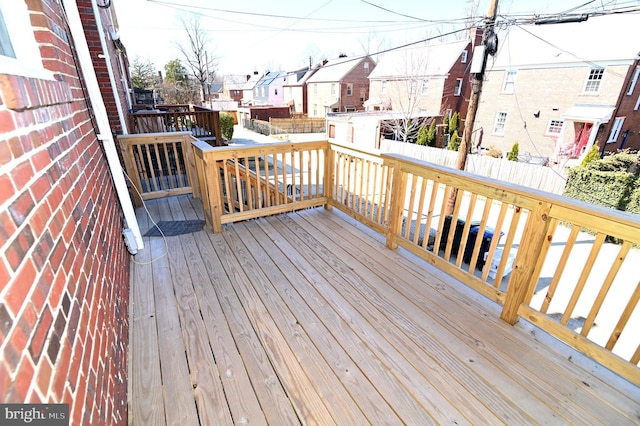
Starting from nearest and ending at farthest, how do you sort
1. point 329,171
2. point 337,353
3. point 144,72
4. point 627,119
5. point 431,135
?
point 337,353 < point 329,171 < point 627,119 < point 431,135 < point 144,72

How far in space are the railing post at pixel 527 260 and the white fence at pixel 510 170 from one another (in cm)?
748

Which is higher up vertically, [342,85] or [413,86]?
[342,85]

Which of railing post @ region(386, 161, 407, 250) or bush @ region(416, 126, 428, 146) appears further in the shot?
bush @ region(416, 126, 428, 146)

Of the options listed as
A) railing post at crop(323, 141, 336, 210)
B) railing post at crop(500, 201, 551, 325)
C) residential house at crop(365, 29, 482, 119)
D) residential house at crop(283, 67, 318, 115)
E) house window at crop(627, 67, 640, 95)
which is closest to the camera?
railing post at crop(500, 201, 551, 325)

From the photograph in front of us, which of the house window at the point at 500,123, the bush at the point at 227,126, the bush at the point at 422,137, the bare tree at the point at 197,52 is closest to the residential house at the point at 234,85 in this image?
the bare tree at the point at 197,52

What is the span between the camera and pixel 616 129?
13617mm

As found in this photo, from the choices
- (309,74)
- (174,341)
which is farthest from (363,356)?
(309,74)

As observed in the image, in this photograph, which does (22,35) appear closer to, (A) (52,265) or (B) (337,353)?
(A) (52,265)

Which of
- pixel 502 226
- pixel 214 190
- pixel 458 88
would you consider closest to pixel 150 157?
pixel 214 190

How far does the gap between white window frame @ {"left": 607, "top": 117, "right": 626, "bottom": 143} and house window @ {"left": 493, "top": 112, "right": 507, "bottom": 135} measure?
4.28 metres

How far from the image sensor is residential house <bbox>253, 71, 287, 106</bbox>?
108 feet

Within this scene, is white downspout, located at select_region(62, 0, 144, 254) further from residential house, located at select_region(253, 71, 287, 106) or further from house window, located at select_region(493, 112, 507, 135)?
residential house, located at select_region(253, 71, 287, 106)

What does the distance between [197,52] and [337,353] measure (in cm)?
2739

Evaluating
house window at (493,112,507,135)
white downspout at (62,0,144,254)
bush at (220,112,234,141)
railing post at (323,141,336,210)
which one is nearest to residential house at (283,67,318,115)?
bush at (220,112,234,141)
